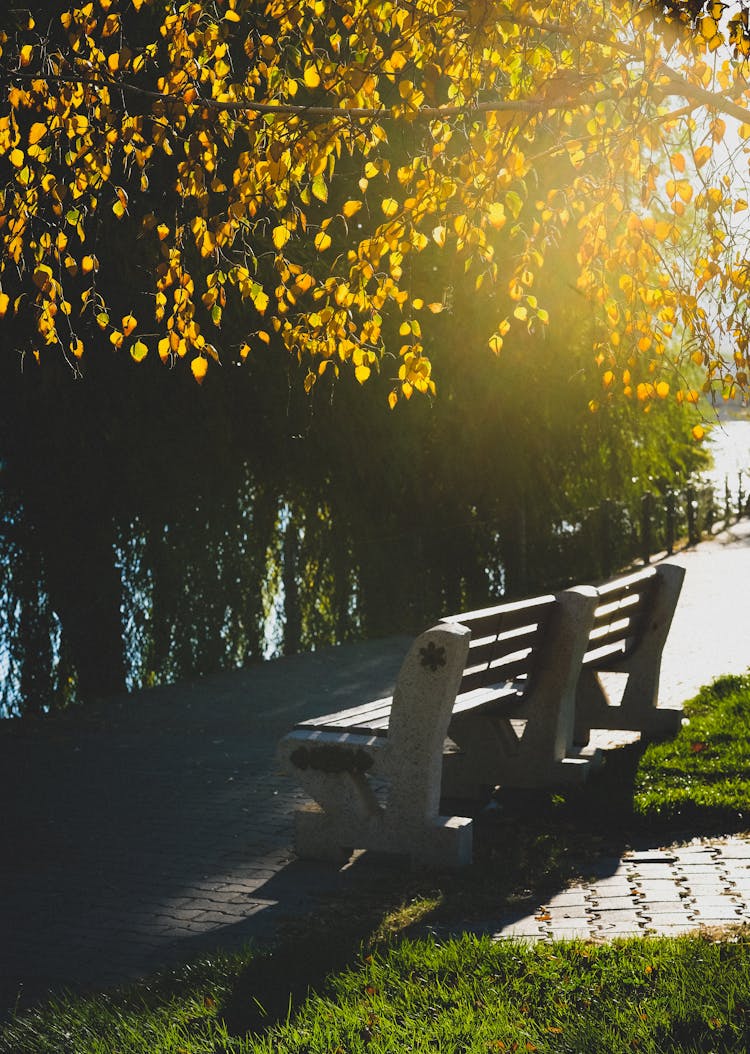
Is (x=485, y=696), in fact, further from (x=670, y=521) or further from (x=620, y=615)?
(x=670, y=521)

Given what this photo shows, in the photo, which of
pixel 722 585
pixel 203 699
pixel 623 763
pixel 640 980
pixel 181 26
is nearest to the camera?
pixel 640 980

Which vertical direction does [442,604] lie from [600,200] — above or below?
below

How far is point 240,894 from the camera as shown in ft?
19.5

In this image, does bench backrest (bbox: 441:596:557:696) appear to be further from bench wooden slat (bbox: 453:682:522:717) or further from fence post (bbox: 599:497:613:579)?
fence post (bbox: 599:497:613:579)

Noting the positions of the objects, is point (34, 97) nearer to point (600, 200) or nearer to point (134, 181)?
point (600, 200)

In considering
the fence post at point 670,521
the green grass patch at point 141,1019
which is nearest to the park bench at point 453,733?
the green grass patch at point 141,1019

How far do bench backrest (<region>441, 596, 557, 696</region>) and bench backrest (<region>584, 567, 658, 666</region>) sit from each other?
28.7 inches

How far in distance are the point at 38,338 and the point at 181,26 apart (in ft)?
18.7

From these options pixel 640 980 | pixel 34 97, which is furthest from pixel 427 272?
pixel 640 980

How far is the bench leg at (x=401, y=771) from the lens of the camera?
6.09m

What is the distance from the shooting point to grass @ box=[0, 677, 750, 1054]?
13.5ft

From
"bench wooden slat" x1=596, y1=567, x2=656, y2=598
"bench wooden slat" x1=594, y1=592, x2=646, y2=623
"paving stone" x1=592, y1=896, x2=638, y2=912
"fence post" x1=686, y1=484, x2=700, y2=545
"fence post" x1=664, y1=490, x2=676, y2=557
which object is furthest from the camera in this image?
"fence post" x1=686, y1=484, x2=700, y2=545

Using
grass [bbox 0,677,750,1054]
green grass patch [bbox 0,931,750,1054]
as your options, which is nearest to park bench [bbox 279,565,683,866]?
grass [bbox 0,677,750,1054]

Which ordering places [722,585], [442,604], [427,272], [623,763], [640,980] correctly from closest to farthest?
[640,980] < [623,763] < [427,272] < [442,604] < [722,585]
